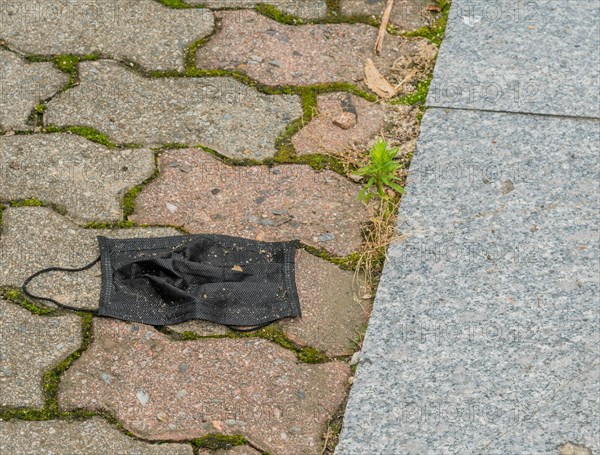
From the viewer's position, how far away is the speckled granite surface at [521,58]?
3.12 m

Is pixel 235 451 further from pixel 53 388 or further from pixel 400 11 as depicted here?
pixel 400 11

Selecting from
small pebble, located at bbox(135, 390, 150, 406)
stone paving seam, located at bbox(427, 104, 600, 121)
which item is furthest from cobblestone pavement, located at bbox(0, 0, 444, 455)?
stone paving seam, located at bbox(427, 104, 600, 121)

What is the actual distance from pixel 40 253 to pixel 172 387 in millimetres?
606

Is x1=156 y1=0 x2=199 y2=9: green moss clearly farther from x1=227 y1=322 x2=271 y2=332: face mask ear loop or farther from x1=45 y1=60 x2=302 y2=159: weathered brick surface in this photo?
x1=227 y1=322 x2=271 y2=332: face mask ear loop

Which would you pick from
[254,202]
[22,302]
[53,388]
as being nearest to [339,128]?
[254,202]

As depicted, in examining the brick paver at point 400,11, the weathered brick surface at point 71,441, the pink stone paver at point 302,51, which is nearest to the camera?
the weathered brick surface at point 71,441

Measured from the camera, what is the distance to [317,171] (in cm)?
291

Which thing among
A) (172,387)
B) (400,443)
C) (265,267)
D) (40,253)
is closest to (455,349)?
(400,443)

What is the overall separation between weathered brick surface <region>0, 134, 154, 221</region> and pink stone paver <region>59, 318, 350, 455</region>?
0.46 meters

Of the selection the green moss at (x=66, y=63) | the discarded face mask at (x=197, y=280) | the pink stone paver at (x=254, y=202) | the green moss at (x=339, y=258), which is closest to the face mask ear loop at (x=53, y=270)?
the discarded face mask at (x=197, y=280)

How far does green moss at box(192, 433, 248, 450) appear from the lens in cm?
221

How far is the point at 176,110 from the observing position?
3078 mm

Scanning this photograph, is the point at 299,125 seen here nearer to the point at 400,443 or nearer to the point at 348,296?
the point at 348,296

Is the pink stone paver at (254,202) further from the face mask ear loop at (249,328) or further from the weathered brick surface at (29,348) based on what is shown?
the weathered brick surface at (29,348)
